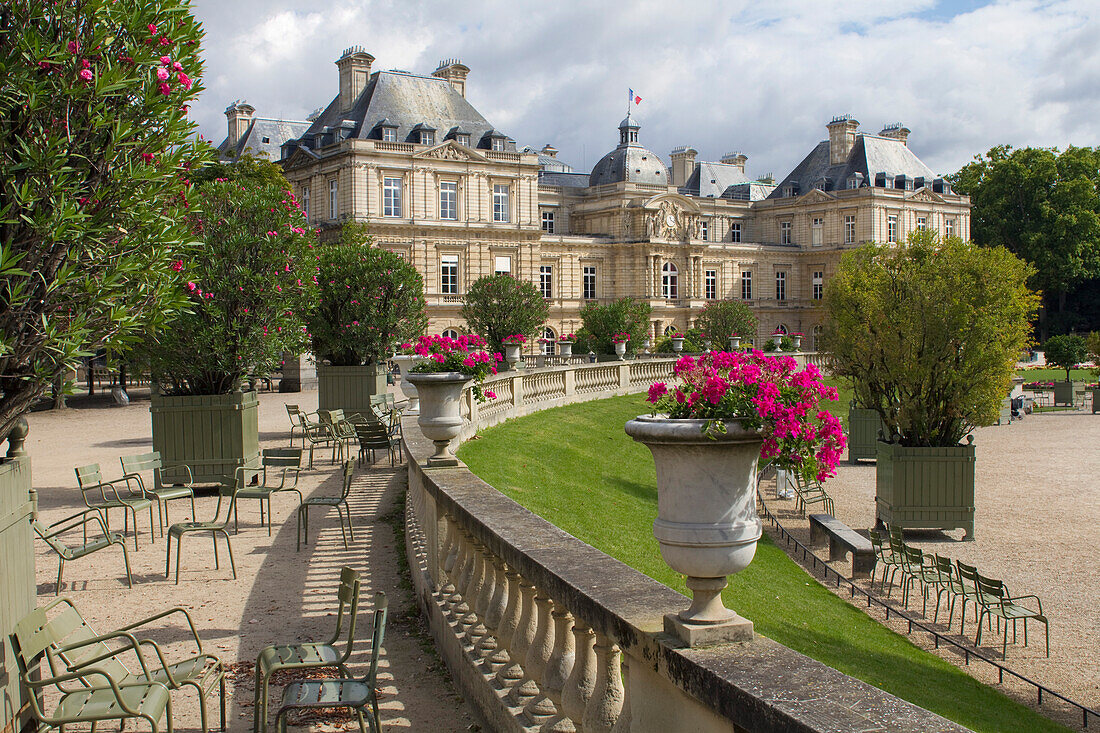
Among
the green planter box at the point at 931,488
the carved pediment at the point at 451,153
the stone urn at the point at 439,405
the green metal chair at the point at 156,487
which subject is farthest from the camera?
the carved pediment at the point at 451,153

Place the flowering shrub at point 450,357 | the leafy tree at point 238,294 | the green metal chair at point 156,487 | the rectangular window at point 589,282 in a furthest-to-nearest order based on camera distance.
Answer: the rectangular window at point 589,282
the leafy tree at point 238,294
the flowering shrub at point 450,357
the green metal chair at point 156,487

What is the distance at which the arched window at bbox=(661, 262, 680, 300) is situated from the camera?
62.8m

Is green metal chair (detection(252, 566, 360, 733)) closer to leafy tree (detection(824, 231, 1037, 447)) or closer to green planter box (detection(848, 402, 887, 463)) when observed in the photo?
leafy tree (detection(824, 231, 1037, 447))

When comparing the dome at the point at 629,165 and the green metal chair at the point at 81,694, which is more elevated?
the dome at the point at 629,165

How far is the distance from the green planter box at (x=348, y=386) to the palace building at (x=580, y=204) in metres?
29.8

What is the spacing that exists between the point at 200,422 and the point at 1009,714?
10.0 meters

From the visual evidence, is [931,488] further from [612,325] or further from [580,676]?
[612,325]

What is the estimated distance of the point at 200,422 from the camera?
13.0 meters

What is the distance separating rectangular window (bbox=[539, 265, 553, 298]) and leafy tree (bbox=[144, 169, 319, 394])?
43.9 metres

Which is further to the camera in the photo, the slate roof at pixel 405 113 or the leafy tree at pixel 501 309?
the slate roof at pixel 405 113

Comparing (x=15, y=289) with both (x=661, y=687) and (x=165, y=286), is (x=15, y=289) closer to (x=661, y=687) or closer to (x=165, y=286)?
(x=165, y=286)

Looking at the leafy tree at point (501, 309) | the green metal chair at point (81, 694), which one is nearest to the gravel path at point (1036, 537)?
the green metal chair at point (81, 694)

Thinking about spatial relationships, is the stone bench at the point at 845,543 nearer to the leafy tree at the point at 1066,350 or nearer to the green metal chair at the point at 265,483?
the green metal chair at the point at 265,483

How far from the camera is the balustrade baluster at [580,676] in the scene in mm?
3834
